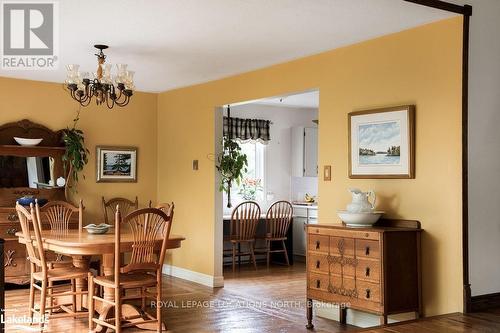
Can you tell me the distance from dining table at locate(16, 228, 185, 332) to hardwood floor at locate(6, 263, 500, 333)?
0.23 m

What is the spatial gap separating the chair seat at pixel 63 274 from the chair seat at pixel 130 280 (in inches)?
10.4

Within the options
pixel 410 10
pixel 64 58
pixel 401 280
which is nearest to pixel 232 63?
pixel 64 58

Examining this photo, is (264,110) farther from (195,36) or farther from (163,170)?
(195,36)

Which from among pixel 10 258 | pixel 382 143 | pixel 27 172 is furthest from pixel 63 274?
pixel 382 143

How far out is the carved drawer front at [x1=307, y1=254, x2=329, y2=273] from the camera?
15.7 ft

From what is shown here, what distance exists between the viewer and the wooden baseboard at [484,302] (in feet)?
14.1

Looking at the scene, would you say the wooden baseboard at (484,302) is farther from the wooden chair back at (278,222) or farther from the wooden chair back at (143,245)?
the wooden chair back at (278,222)

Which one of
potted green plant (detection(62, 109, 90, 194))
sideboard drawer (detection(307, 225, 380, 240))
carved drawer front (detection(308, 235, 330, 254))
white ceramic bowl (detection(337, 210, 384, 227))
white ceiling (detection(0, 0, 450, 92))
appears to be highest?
white ceiling (detection(0, 0, 450, 92))

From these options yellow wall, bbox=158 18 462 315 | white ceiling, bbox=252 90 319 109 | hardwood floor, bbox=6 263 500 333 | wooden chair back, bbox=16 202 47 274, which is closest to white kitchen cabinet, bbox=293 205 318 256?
hardwood floor, bbox=6 263 500 333

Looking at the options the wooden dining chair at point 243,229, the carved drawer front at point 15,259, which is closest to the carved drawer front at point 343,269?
the wooden dining chair at point 243,229

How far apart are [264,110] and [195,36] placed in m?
4.23

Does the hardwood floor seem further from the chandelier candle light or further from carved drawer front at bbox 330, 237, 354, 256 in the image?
the chandelier candle light

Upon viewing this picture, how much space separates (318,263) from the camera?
4844mm
